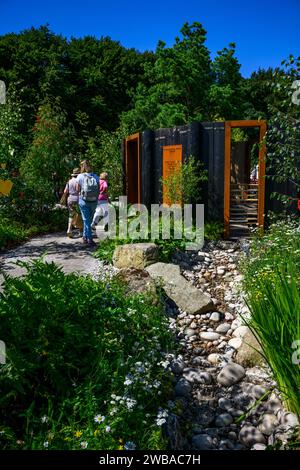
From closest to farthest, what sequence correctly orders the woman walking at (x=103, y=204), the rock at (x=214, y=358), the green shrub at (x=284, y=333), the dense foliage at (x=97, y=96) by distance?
the green shrub at (x=284, y=333) < the rock at (x=214, y=358) < the woman walking at (x=103, y=204) < the dense foliage at (x=97, y=96)

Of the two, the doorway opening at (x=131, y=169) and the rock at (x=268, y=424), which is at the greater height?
the doorway opening at (x=131, y=169)

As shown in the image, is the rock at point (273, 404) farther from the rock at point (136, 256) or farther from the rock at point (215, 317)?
the rock at point (136, 256)

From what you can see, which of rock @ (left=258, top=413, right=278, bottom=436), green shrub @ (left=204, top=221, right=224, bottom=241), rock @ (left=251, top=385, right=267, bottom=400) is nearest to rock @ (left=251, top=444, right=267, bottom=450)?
rock @ (left=258, top=413, right=278, bottom=436)

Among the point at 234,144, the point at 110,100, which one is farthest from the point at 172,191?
the point at 110,100

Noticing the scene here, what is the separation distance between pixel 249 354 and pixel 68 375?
2133 millimetres

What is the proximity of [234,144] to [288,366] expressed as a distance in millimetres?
14088

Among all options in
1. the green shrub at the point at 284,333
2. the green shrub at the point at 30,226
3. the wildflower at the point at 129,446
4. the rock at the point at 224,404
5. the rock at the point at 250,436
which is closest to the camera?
the wildflower at the point at 129,446

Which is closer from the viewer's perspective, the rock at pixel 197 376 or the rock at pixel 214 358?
the rock at pixel 197 376

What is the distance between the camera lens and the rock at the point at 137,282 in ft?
16.3

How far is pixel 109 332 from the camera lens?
11.3 ft

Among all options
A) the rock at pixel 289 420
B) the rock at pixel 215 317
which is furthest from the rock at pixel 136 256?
the rock at pixel 289 420

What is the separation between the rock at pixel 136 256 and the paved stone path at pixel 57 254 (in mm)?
389

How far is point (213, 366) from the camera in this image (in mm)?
4273
